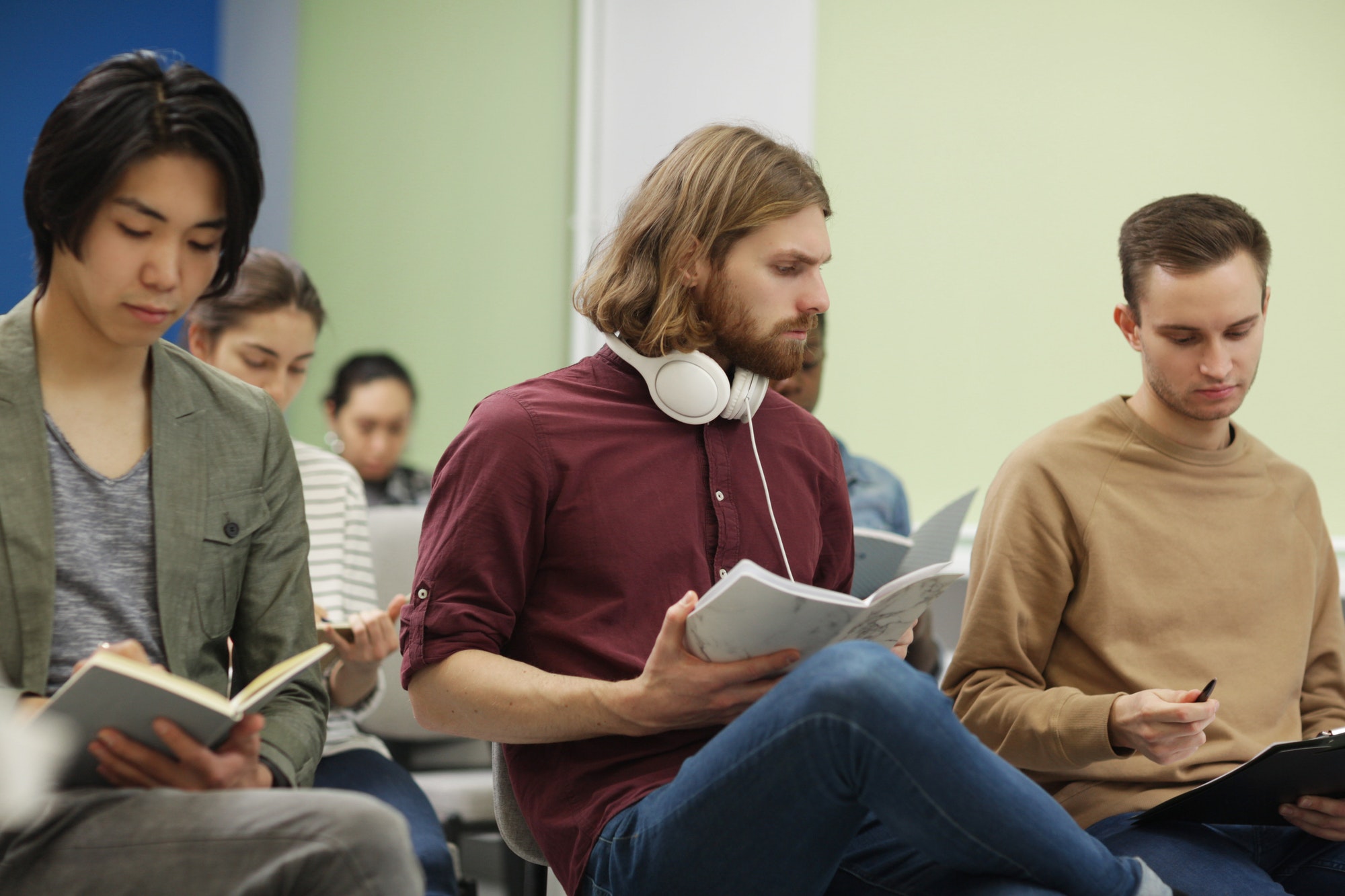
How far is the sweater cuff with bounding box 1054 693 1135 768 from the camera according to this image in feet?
4.89

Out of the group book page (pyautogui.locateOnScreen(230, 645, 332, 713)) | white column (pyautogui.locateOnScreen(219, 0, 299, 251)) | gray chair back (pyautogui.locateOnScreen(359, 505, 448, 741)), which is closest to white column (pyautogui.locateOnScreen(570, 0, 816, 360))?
white column (pyautogui.locateOnScreen(219, 0, 299, 251))

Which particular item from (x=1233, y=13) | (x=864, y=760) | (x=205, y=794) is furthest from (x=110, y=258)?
(x=1233, y=13)

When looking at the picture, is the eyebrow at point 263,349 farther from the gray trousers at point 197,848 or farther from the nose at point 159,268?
the gray trousers at point 197,848

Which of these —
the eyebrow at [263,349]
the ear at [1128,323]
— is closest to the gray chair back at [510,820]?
the eyebrow at [263,349]

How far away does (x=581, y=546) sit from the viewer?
1.43 m

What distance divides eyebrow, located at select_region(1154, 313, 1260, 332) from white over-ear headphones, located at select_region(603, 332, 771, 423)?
64 centimetres

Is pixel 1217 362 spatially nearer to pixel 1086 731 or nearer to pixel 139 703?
pixel 1086 731

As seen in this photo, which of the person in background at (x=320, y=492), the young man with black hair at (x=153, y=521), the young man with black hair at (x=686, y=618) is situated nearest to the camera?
the young man with black hair at (x=153, y=521)

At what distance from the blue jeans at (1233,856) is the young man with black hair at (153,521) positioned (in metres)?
0.93

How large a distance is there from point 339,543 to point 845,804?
4.11ft

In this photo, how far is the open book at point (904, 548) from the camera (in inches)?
70.9

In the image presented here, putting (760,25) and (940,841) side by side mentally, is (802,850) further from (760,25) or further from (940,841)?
(760,25)

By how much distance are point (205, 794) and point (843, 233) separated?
8.29 feet

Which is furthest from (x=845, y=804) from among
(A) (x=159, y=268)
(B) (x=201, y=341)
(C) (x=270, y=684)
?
(B) (x=201, y=341)
